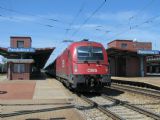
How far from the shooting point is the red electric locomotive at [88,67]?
20825 mm

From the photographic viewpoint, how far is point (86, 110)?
1466cm

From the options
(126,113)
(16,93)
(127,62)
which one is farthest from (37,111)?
(127,62)

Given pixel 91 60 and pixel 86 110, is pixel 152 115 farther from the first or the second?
pixel 91 60

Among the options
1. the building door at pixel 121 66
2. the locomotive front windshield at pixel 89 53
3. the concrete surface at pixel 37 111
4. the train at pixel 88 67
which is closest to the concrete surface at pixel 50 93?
the train at pixel 88 67

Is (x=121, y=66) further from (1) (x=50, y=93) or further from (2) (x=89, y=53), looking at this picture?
(1) (x=50, y=93)

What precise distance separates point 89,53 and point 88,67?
1.07 m

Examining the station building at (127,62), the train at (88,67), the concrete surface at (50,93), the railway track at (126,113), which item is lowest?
the railway track at (126,113)

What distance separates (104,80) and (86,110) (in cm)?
650

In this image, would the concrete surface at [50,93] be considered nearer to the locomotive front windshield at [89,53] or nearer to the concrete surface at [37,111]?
the locomotive front windshield at [89,53]

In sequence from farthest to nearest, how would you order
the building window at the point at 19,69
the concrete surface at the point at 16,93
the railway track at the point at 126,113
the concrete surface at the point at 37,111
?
the building window at the point at 19,69
the concrete surface at the point at 16,93
the railway track at the point at 126,113
the concrete surface at the point at 37,111

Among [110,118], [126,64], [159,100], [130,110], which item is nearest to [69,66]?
[159,100]

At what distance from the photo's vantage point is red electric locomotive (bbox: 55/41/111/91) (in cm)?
2083

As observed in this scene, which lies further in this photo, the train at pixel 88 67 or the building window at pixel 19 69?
the building window at pixel 19 69

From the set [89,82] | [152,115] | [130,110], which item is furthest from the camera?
[89,82]
